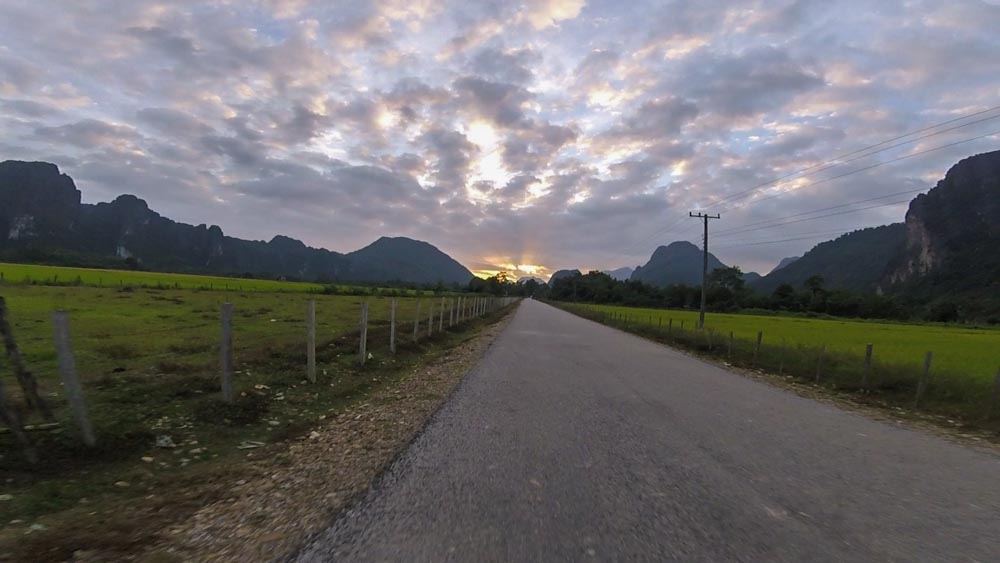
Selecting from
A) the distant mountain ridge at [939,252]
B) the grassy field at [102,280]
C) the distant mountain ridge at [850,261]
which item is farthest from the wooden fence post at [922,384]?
the distant mountain ridge at [850,261]

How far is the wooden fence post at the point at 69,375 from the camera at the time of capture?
4551mm

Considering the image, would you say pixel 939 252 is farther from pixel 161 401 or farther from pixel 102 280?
pixel 102 280

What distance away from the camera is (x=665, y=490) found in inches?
159

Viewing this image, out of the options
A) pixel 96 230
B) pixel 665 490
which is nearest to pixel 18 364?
pixel 665 490

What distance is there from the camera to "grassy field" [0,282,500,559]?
418 centimetres

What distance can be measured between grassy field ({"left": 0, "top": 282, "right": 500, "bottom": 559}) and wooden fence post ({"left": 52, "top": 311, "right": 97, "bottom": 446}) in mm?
138

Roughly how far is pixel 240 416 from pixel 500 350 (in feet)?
29.7

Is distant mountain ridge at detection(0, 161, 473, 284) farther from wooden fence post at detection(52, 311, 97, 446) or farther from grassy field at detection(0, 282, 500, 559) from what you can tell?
wooden fence post at detection(52, 311, 97, 446)

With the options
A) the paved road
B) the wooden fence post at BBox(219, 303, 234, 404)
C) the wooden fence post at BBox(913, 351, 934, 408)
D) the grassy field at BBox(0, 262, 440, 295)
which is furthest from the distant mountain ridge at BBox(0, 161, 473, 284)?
the wooden fence post at BBox(913, 351, 934, 408)

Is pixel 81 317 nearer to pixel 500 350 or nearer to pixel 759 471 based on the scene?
pixel 500 350

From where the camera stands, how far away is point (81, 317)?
16750mm

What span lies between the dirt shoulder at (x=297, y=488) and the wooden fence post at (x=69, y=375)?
1487 mm

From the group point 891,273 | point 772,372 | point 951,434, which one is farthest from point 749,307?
point 951,434

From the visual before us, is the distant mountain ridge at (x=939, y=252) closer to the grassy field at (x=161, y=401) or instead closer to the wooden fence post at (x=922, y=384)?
the wooden fence post at (x=922, y=384)
